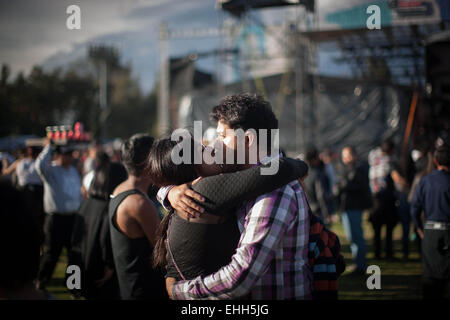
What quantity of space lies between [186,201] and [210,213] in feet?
0.36

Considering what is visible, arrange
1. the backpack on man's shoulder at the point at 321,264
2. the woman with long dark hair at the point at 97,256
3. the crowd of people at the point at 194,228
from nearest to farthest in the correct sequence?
the crowd of people at the point at 194,228 → the backpack on man's shoulder at the point at 321,264 → the woman with long dark hair at the point at 97,256

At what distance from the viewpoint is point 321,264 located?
1.96m

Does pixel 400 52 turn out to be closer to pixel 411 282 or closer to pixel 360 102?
pixel 360 102

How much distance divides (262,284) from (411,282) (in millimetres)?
4702

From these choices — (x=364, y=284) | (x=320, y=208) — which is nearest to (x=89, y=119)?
(x=320, y=208)

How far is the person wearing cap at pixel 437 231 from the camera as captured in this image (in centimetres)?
376

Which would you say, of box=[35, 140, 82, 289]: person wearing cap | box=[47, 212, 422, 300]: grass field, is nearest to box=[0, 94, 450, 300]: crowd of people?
box=[47, 212, 422, 300]: grass field

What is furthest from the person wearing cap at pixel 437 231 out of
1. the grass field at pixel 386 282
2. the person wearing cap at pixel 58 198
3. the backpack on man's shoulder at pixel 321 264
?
the person wearing cap at pixel 58 198

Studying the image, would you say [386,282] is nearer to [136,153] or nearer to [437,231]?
[437,231]

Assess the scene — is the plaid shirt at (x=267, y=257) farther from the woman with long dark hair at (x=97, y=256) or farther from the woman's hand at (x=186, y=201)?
the woman with long dark hair at (x=97, y=256)

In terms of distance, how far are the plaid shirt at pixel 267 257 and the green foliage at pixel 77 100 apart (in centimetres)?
532

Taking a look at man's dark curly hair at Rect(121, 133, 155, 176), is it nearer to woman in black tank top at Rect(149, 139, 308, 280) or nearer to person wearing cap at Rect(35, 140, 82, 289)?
woman in black tank top at Rect(149, 139, 308, 280)

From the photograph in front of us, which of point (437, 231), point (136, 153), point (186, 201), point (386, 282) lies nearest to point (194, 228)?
point (186, 201)
